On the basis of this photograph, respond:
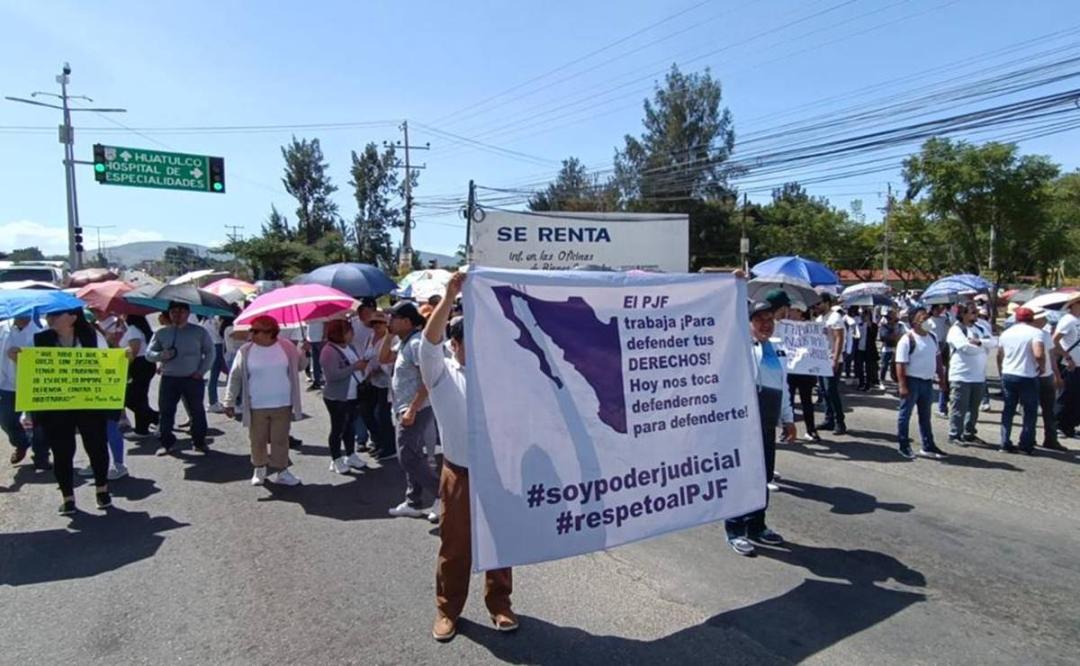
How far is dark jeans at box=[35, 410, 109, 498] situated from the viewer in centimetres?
566

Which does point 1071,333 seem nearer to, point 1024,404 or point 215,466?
point 1024,404

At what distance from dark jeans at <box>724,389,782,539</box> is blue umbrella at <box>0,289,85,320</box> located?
19.0 ft

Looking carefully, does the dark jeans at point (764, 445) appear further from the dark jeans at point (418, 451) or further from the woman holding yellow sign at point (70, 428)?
the woman holding yellow sign at point (70, 428)

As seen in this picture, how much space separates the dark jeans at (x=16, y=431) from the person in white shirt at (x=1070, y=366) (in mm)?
11967

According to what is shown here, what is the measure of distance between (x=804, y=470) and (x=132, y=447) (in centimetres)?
785

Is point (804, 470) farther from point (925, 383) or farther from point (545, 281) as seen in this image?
point (545, 281)

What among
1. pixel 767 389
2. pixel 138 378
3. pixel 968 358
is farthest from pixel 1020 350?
pixel 138 378

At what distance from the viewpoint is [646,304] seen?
397 centimetres

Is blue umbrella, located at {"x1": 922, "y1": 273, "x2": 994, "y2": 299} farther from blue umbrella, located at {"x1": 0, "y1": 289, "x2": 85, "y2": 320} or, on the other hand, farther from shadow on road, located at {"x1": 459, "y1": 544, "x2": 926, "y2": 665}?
blue umbrella, located at {"x1": 0, "y1": 289, "x2": 85, "y2": 320}

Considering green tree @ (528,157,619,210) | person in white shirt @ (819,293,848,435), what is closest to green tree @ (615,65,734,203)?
green tree @ (528,157,619,210)

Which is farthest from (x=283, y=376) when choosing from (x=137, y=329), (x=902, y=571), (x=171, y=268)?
(x=171, y=268)

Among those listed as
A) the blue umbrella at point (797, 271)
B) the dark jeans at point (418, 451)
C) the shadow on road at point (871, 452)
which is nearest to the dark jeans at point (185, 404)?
the dark jeans at point (418, 451)

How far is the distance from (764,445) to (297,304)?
4.70 m

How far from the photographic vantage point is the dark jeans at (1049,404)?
8.30 m
